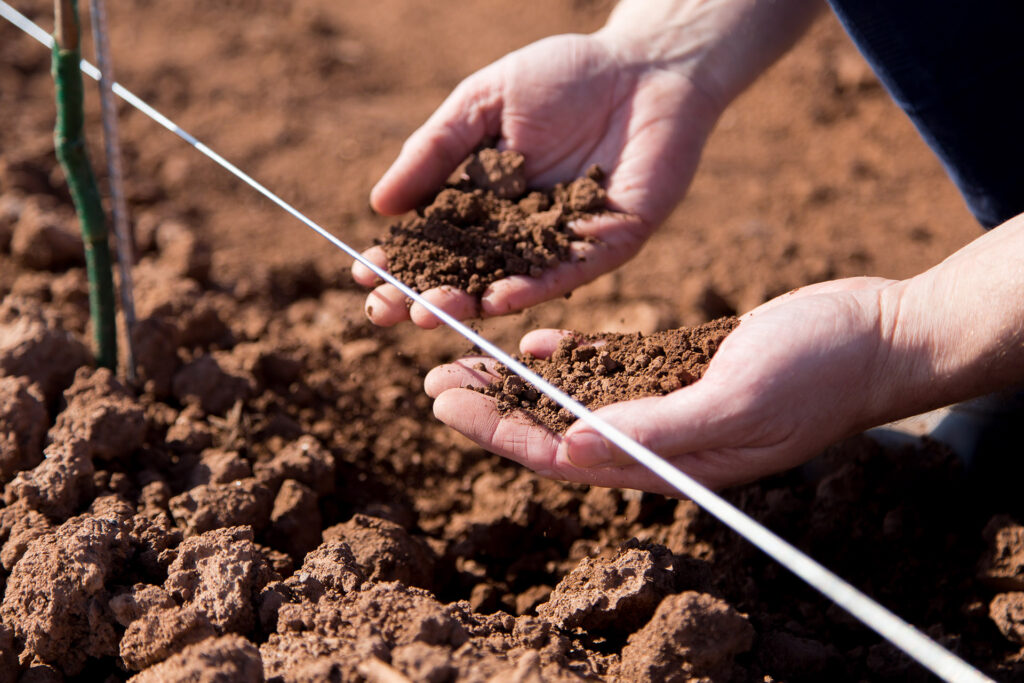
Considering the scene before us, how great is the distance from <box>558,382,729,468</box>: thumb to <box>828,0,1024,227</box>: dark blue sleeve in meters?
1.24

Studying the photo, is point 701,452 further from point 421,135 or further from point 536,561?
point 421,135

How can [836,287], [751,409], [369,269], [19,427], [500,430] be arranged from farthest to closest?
[369,269] < [19,427] < [836,287] < [500,430] < [751,409]

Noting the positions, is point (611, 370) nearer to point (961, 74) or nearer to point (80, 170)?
point (961, 74)

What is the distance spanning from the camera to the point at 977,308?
5.24 ft

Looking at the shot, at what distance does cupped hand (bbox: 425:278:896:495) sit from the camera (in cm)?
156

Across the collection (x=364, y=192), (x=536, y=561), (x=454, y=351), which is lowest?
(x=536, y=561)

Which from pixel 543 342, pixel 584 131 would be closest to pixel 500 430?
pixel 543 342

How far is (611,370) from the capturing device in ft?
6.30

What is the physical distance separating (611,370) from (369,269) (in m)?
0.66

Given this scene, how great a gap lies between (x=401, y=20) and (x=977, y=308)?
477cm

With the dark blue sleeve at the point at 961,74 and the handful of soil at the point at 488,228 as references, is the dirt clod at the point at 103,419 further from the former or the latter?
the dark blue sleeve at the point at 961,74

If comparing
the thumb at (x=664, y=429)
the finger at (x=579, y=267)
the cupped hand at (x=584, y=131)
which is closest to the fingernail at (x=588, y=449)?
the thumb at (x=664, y=429)

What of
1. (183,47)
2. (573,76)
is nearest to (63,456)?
(573,76)

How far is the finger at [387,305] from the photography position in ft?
6.89
